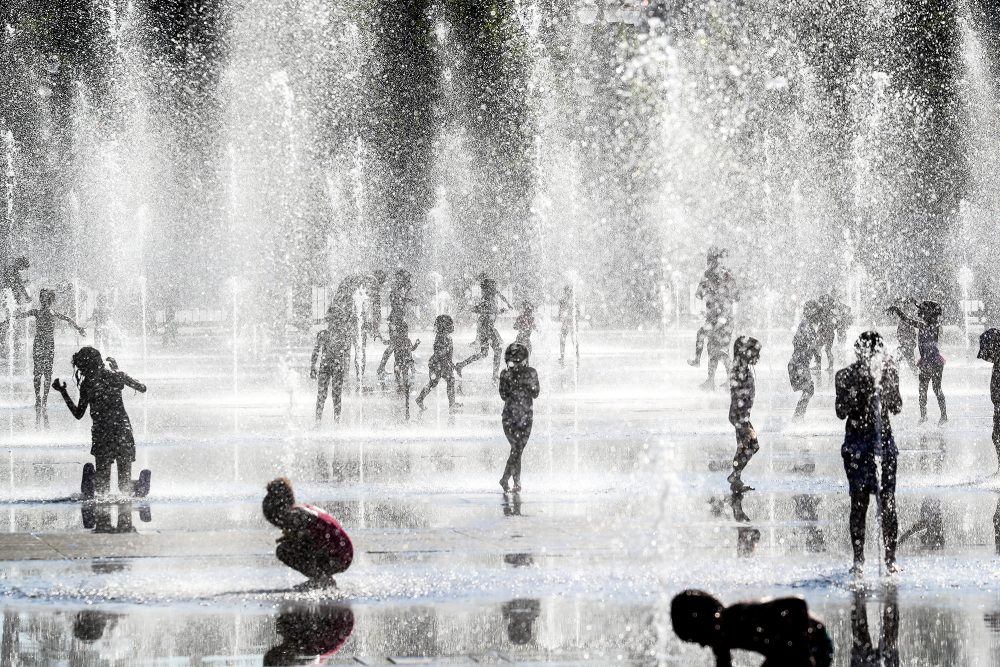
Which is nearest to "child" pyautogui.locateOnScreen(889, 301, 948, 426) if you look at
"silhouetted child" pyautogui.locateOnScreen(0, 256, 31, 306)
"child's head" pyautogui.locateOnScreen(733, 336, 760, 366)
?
"child's head" pyautogui.locateOnScreen(733, 336, 760, 366)

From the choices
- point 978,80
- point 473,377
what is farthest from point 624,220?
point 473,377

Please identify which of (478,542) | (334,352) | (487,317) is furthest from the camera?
(487,317)

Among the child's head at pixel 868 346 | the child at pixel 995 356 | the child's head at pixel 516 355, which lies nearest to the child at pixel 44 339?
the child's head at pixel 516 355

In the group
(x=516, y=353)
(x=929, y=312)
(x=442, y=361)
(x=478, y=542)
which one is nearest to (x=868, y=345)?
(x=478, y=542)

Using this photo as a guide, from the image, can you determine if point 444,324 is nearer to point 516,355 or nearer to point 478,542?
point 516,355

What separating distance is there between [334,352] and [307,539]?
11.2 metres

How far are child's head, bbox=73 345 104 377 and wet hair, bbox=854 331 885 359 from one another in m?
6.44

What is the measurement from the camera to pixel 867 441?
10102mm

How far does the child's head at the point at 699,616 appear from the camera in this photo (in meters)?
3.58

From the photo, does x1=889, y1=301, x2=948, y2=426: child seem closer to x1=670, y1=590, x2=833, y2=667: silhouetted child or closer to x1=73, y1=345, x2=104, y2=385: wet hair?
x1=73, y1=345, x2=104, y2=385: wet hair

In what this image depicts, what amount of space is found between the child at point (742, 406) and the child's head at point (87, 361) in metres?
5.15

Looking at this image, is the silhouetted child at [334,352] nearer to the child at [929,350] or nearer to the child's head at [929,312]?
the child at [929,350]

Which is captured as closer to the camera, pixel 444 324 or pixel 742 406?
pixel 742 406

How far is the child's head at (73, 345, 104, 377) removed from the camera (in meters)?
13.9
